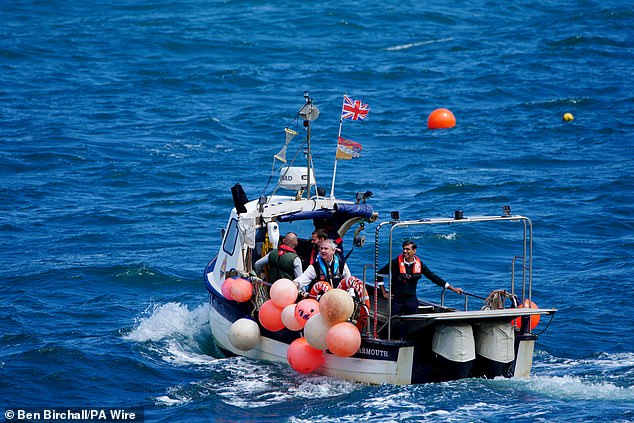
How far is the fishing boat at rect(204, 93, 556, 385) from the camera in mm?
14375

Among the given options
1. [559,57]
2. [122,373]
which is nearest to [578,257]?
[122,373]

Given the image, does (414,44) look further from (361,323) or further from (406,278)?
(361,323)

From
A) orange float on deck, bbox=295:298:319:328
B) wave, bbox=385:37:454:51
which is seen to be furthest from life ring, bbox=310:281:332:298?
wave, bbox=385:37:454:51

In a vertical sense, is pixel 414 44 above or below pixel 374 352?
above

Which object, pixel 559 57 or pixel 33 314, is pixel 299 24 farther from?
pixel 33 314

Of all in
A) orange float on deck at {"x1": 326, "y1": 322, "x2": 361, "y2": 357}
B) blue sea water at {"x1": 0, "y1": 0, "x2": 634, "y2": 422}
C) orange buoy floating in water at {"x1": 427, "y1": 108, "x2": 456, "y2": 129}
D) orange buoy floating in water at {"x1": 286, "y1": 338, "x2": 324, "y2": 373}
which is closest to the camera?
orange float on deck at {"x1": 326, "y1": 322, "x2": 361, "y2": 357}

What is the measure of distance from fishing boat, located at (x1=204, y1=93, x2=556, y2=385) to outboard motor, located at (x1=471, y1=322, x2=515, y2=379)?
0.05 feet

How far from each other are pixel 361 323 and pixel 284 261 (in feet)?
6.37

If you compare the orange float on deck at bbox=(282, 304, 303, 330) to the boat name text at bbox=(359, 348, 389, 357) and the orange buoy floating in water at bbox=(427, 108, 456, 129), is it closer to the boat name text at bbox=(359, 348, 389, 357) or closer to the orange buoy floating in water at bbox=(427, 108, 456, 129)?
the boat name text at bbox=(359, 348, 389, 357)

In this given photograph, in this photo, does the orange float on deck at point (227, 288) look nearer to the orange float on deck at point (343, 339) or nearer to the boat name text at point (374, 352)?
the orange float on deck at point (343, 339)

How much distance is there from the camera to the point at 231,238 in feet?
57.3

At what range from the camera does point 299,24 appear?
52.3m

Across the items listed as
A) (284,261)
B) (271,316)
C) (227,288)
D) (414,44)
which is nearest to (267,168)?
(227,288)

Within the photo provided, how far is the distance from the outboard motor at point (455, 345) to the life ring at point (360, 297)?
111 centimetres
